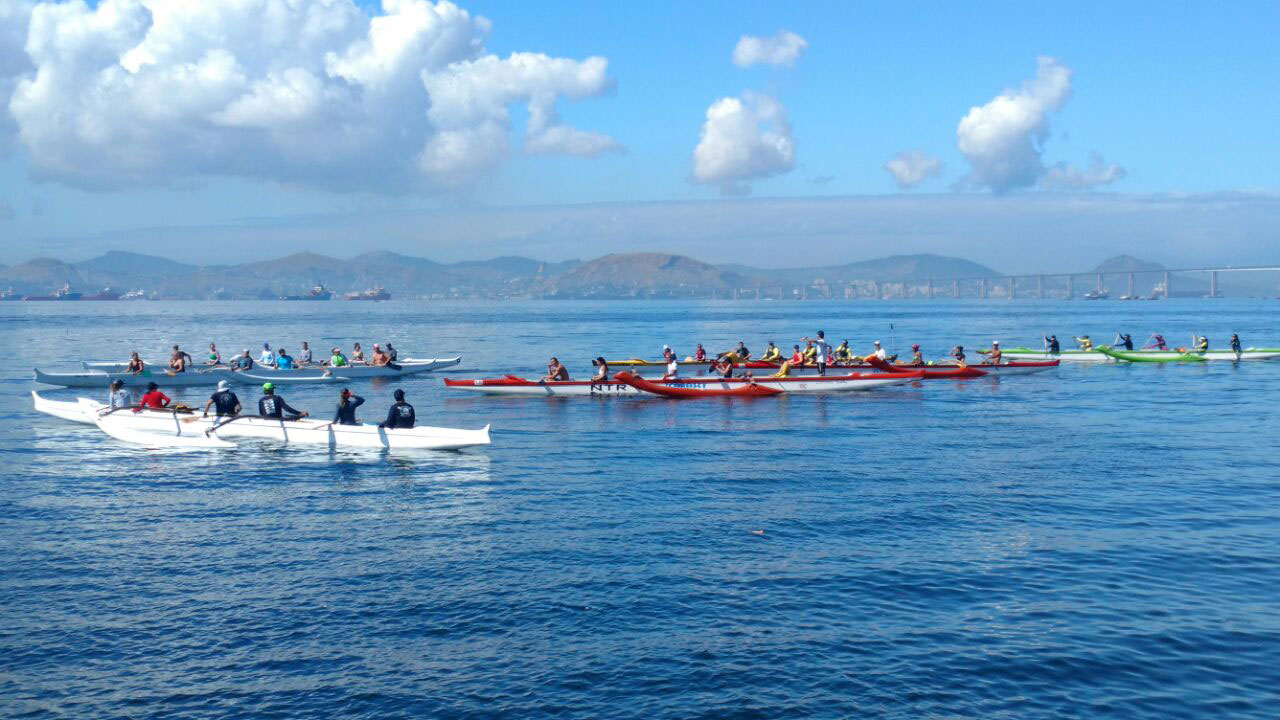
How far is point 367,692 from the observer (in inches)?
501

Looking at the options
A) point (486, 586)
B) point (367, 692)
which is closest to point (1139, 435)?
point (486, 586)

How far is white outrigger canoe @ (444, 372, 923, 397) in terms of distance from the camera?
4484 centimetres

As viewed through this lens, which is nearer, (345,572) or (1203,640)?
(1203,640)

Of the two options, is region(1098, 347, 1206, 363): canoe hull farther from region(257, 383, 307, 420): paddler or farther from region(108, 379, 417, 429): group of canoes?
region(257, 383, 307, 420): paddler

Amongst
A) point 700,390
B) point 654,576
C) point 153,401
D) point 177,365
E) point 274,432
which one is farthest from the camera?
point 177,365

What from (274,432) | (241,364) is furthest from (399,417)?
(241,364)

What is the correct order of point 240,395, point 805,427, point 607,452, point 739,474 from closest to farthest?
point 739,474, point 607,452, point 805,427, point 240,395

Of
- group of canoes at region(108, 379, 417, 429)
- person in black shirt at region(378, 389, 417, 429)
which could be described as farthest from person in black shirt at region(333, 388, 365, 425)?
person in black shirt at region(378, 389, 417, 429)

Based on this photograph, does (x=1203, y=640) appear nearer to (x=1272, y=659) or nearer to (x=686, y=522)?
(x=1272, y=659)

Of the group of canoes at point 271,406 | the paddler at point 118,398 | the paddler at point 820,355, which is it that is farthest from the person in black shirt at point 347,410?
the paddler at point 820,355

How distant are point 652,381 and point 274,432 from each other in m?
18.0

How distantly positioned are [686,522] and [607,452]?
31.6ft

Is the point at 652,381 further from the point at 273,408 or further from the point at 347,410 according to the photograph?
the point at 273,408

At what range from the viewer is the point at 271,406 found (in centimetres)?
3159
